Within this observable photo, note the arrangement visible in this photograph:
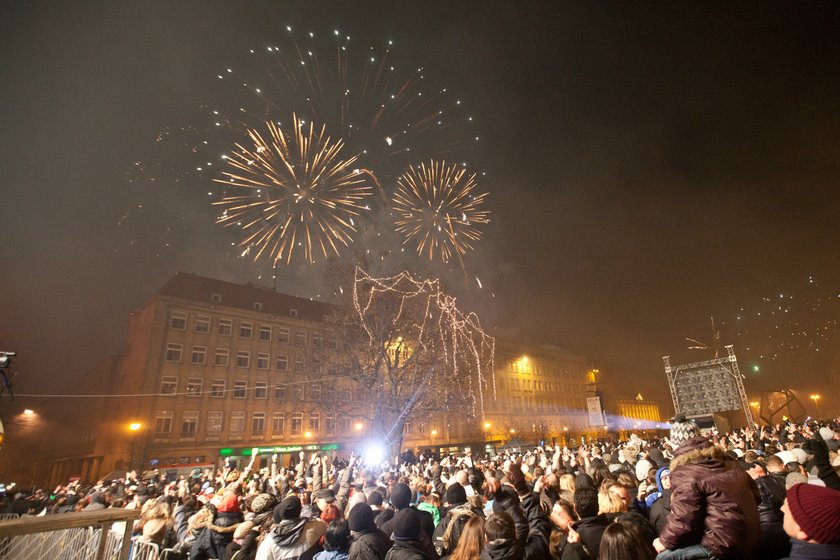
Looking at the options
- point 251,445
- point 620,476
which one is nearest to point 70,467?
point 251,445

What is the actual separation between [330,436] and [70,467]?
87.4ft

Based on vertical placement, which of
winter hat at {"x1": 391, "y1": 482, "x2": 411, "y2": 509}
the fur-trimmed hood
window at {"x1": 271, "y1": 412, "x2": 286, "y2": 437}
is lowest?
winter hat at {"x1": 391, "y1": 482, "x2": 411, "y2": 509}

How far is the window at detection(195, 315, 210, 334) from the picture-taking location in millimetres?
39688

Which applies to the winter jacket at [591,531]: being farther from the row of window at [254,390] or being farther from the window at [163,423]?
the window at [163,423]

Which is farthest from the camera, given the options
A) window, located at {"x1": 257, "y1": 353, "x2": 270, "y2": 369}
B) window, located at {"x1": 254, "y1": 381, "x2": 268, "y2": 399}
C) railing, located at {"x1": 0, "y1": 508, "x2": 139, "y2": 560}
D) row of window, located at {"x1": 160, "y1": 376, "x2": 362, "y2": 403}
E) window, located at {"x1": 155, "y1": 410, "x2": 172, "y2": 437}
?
window, located at {"x1": 257, "y1": 353, "x2": 270, "y2": 369}

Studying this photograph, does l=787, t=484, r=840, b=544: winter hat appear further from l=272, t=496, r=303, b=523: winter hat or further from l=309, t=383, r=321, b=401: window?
l=309, t=383, r=321, b=401: window

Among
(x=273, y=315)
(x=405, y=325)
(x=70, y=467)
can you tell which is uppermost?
(x=273, y=315)

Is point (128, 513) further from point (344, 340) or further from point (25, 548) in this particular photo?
point (344, 340)

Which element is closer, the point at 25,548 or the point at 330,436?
the point at 25,548

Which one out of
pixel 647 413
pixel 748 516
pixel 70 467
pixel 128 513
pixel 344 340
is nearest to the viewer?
pixel 748 516

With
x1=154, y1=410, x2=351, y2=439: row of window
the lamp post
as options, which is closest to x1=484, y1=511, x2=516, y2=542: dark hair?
x1=154, y1=410, x2=351, y2=439: row of window

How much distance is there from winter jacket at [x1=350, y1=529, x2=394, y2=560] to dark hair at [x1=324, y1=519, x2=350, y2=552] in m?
0.26

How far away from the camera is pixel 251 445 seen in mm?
39219

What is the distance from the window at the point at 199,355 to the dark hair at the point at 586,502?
4140 centimetres
